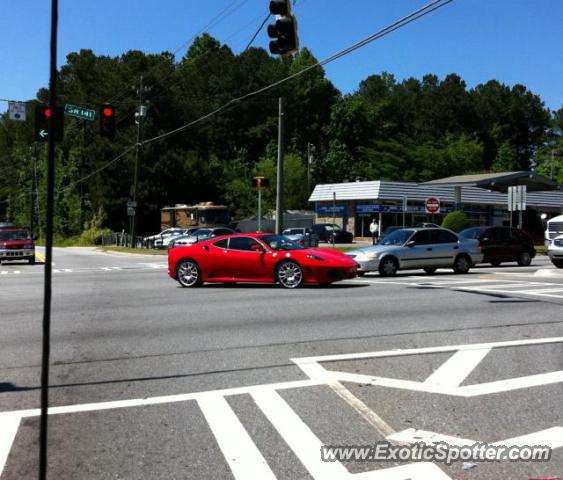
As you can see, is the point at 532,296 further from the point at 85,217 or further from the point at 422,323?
the point at 85,217

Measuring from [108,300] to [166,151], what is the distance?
58471mm

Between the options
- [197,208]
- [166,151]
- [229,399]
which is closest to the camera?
[229,399]

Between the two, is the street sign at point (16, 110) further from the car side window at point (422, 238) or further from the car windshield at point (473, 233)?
the car windshield at point (473, 233)

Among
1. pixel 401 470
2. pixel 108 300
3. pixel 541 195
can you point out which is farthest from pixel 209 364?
pixel 541 195

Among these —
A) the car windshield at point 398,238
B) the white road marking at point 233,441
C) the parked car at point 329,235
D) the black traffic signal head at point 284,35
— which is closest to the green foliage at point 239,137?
the parked car at point 329,235

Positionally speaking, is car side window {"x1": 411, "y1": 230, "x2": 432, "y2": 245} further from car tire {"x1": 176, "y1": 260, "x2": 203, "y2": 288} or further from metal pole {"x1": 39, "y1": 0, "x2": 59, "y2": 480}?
metal pole {"x1": 39, "y1": 0, "x2": 59, "y2": 480}

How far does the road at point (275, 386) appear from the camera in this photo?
4418 mm

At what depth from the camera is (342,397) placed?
6.01 metres

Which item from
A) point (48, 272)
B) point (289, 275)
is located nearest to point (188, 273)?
point (289, 275)

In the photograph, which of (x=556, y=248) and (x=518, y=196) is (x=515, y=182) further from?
(x=556, y=248)

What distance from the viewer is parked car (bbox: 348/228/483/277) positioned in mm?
20297

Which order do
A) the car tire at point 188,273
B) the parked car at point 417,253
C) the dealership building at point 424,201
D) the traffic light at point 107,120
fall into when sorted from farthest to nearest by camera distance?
1. the dealership building at point 424,201
2. the traffic light at point 107,120
3. the parked car at point 417,253
4. the car tire at point 188,273

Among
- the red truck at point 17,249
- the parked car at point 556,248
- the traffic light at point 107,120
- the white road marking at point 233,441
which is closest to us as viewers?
the white road marking at point 233,441

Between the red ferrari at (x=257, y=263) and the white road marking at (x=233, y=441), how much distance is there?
1017cm
